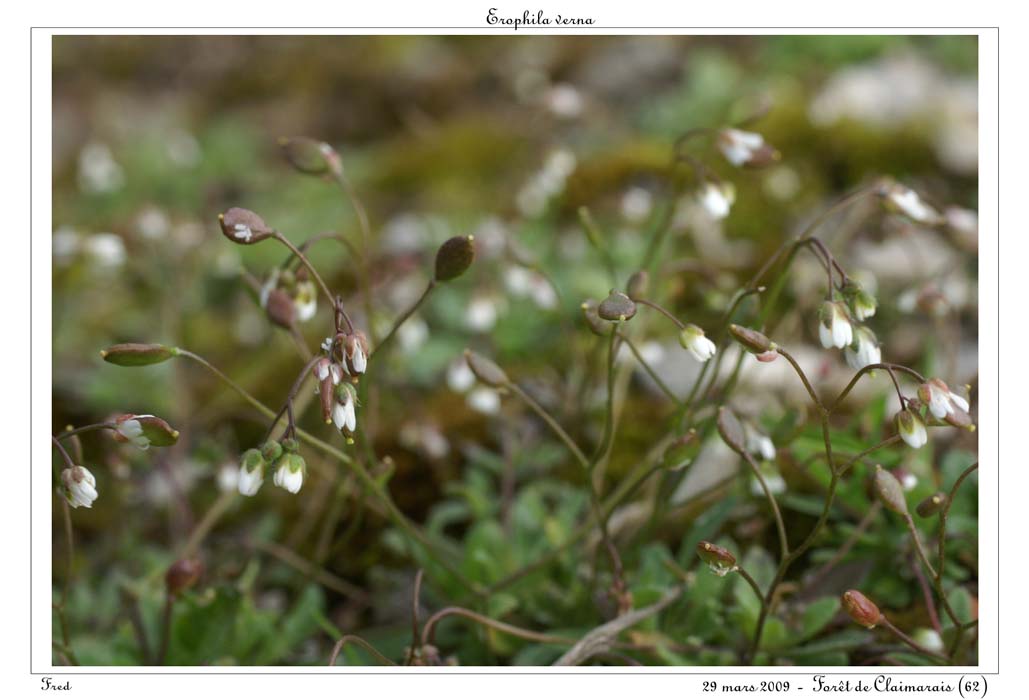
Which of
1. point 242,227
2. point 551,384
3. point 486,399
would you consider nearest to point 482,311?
point 486,399

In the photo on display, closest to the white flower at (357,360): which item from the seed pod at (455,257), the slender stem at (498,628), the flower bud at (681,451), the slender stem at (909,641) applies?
the seed pod at (455,257)

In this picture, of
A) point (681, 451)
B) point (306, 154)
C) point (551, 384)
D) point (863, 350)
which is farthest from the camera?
point (551, 384)

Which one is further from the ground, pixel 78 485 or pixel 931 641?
pixel 78 485

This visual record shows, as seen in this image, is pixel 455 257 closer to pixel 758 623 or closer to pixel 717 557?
pixel 717 557

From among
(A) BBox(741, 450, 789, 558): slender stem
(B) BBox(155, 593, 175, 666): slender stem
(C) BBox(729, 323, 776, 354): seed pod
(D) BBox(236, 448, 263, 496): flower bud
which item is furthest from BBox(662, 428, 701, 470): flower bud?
(B) BBox(155, 593, 175, 666): slender stem

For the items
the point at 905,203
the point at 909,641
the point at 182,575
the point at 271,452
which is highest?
the point at 905,203
